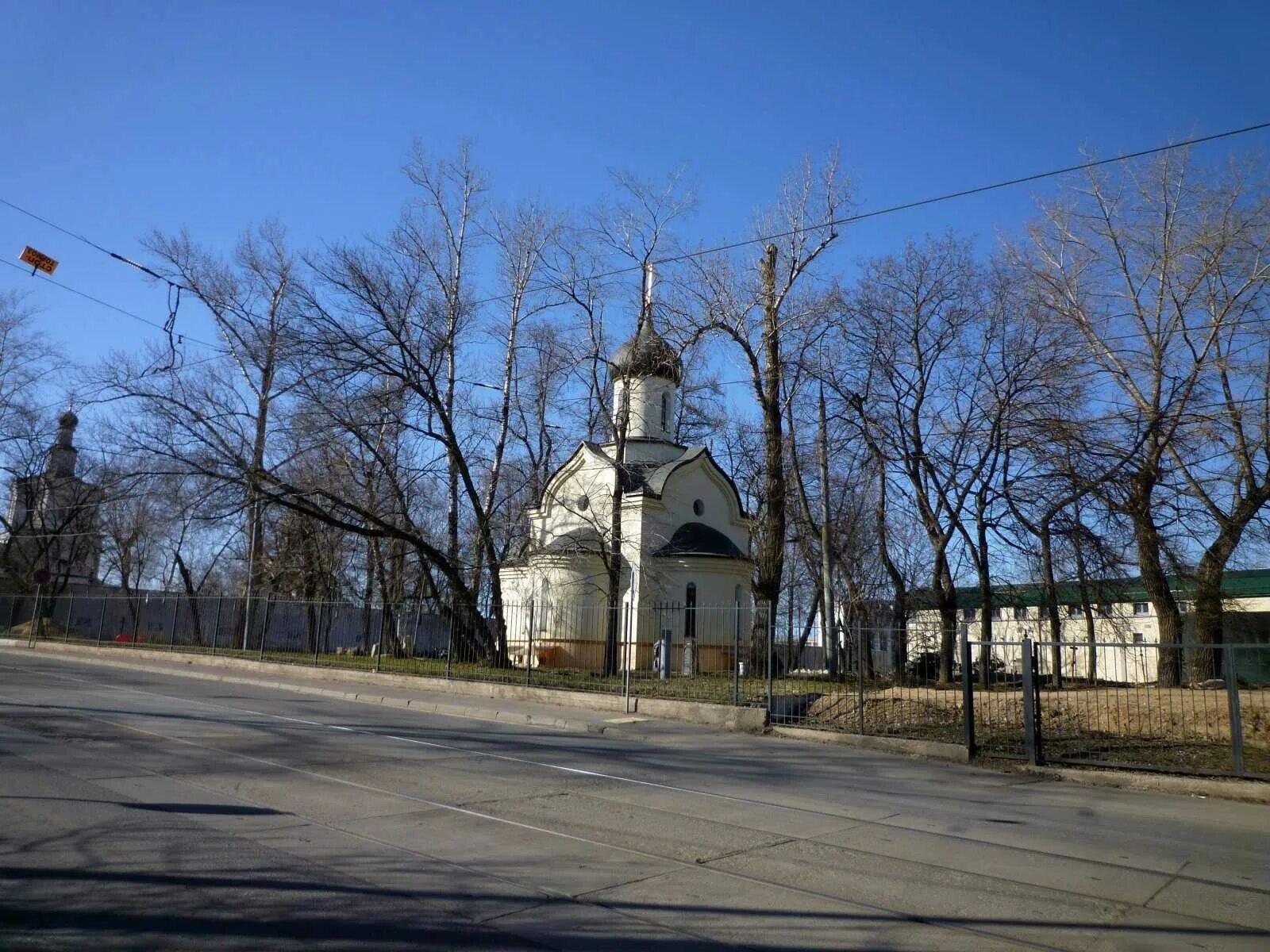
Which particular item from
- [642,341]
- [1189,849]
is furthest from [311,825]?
[642,341]

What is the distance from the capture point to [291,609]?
1142 inches

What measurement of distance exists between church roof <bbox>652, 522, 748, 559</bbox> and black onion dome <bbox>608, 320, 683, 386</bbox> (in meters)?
8.03

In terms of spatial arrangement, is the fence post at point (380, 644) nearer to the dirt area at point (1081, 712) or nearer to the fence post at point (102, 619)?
the dirt area at point (1081, 712)

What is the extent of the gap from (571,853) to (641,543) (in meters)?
24.8

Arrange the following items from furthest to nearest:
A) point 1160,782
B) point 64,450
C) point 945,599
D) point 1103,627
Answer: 1. point 64,450
2. point 1103,627
3. point 945,599
4. point 1160,782

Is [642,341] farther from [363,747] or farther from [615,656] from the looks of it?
[363,747]

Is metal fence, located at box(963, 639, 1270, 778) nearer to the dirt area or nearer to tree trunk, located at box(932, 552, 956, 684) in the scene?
the dirt area

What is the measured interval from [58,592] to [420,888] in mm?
59311

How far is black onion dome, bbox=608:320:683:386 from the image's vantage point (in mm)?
26734

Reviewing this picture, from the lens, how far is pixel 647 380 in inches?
1535

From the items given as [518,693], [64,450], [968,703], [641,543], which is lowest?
[518,693]

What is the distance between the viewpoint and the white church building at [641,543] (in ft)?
82.9

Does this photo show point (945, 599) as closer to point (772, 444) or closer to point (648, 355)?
point (772, 444)

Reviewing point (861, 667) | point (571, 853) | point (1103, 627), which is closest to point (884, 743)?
point (861, 667)
